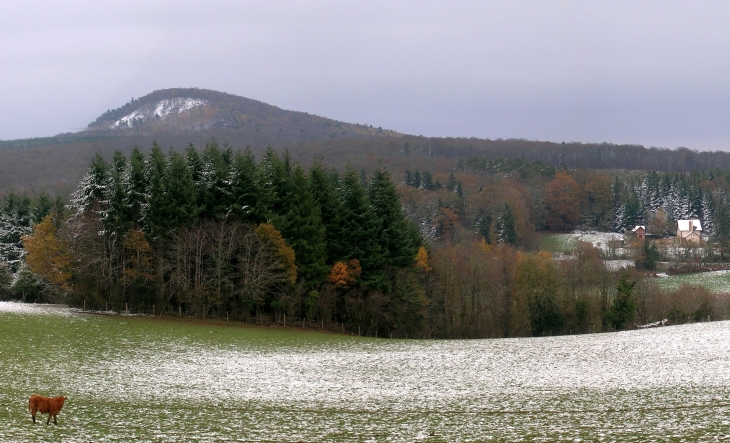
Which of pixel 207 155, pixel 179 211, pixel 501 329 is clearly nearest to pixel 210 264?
pixel 179 211

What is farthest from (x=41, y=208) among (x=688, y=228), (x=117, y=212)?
(x=688, y=228)

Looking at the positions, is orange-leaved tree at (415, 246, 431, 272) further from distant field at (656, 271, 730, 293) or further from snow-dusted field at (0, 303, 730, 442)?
distant field at (656, 271, 730, 293)

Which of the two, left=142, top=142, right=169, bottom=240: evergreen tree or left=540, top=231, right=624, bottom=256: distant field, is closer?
left=142, top=142, right=169, bottom=240: evergreen tree

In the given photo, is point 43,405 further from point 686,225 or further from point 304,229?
point 686,225

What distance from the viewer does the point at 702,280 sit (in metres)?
99.1

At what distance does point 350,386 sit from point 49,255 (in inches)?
1594

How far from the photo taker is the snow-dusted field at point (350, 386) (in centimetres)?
1894

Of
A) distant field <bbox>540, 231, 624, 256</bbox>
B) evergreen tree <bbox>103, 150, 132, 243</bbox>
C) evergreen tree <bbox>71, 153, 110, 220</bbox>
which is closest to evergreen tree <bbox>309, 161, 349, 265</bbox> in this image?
evergreen tree <bbox>103, 150, 132, 243</bbox>

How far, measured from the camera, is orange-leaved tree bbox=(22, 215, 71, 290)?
53688 millimetres

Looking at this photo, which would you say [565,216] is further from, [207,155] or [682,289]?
[207,155]

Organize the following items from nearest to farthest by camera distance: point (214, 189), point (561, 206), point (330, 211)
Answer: point (214, 189) < point (330, 211) < point (561, 206)

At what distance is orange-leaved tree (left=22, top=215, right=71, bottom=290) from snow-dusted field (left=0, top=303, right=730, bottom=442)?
8740 millimetres

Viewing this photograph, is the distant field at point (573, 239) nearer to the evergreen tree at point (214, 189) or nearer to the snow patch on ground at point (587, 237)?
the snow patch on ground at point (587, 237)

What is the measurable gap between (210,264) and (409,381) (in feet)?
91.1
